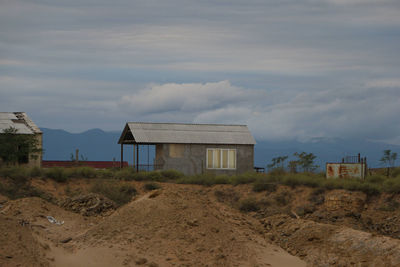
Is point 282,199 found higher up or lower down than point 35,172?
lower down

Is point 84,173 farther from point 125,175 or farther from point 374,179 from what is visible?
point 374,179

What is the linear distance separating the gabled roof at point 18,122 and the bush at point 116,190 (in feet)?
44.5

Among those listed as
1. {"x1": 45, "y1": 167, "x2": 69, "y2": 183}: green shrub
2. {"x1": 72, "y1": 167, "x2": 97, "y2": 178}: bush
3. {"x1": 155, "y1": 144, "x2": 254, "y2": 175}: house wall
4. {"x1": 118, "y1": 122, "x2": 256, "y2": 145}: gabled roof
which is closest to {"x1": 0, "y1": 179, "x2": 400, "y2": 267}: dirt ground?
{"x1": 45, "y1": 167, "x2": 69, "y2": 183}: green shrub

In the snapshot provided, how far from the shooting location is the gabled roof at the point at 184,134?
126 ft

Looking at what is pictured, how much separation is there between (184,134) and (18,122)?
43.7 feet

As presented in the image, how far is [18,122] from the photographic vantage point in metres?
43.2

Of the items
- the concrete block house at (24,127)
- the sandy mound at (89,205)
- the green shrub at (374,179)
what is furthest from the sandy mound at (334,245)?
the concrete block house at (24,127)

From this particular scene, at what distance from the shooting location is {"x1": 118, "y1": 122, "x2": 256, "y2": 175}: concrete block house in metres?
38.1

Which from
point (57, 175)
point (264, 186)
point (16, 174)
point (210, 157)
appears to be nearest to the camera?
point (16, 174)

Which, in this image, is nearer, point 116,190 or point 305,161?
point 116,190

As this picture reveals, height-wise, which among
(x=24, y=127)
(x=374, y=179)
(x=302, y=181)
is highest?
(x=24, y=127)

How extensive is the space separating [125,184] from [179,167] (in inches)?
285

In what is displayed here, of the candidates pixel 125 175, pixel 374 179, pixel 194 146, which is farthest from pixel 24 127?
pixel 374 179

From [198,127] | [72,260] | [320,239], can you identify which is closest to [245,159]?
[198,127]
